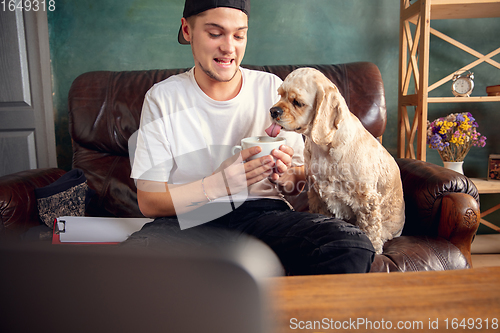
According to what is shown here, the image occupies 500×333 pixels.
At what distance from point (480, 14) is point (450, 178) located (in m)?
1.61

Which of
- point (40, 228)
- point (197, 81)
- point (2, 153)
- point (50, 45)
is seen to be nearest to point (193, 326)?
point (197, 81)

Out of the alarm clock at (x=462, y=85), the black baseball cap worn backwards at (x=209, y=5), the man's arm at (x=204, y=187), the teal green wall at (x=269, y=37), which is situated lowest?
the man's arm at (x=204, y=187)

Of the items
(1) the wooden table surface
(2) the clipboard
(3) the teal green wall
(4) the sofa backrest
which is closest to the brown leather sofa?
(4) the sofa backrest

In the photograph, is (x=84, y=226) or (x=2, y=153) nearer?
(x=84, y=226)

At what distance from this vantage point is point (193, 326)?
0.23m

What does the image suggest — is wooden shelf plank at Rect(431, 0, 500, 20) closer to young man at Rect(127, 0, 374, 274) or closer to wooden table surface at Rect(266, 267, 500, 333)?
young man at Rect(127, 0, 374, 274)

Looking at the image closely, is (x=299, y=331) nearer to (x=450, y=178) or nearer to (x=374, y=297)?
(x=374, y=297)

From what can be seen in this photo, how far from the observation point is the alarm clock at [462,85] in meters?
2.21

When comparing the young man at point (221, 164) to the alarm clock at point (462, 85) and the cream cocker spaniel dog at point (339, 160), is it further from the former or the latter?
the alarm clock at point (462, 85)

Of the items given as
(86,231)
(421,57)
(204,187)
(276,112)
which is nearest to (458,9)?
(421,57)

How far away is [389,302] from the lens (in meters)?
0.43

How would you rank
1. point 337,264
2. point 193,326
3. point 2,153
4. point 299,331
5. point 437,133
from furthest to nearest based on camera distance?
point 2,153, point 437,133, point 337,264, point 299,331, point 193,326

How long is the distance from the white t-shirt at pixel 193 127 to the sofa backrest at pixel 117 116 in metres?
0.63

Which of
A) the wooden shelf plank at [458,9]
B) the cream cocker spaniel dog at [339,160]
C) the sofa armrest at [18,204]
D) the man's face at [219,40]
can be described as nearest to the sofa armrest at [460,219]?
the cream cocker spaniel dog at [339,160]
